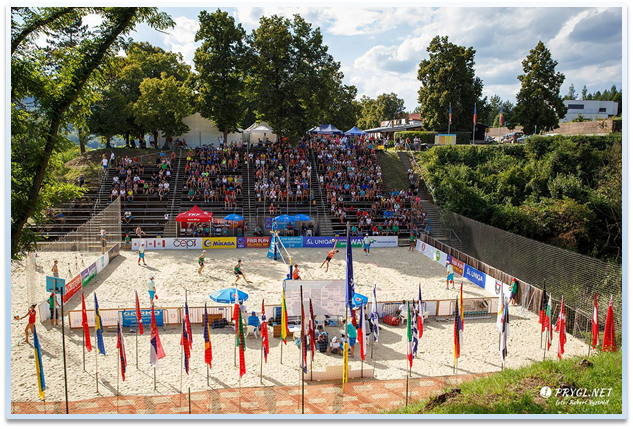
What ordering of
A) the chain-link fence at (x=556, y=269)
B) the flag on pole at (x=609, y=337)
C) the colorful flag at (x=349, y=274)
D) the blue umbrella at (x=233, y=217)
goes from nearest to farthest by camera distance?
the colorful flag at (x=349, y=274) → the flag on pole at (x=609, y=337) → the chain-link fence at (x=556, y=269) → the blue umbrella at (x=233, y=217)

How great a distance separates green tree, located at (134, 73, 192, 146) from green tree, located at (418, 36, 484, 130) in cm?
2566

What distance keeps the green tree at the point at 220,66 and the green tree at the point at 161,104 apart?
1705 mm

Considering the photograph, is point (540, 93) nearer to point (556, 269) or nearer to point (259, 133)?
point (259, 133)

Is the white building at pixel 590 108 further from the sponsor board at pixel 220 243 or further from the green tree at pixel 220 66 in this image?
the sponsor board at pixel 220 243

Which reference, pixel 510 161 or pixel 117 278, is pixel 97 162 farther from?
pixel 510 161

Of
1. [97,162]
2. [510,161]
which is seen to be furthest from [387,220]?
[97,162]

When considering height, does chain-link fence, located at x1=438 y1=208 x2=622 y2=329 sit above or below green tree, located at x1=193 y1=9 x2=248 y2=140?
below

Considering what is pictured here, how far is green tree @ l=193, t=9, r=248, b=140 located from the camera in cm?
4116

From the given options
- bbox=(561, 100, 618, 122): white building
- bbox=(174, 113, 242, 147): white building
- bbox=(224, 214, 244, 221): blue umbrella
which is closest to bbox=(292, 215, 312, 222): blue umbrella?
bbox=(224, 214, 244, 221): blue umbrella

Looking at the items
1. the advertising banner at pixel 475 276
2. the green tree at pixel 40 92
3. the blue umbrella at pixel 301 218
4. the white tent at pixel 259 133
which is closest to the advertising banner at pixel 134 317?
the green tree at pixel 40 92

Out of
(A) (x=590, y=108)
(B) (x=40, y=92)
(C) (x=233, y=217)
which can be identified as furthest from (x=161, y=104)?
(A) (x=590, y=108)

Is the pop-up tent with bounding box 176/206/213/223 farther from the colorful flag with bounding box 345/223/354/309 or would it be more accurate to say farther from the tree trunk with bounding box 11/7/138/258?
the tree trunk with bounding box 11/7/138/258

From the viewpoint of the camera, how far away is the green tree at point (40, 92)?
9.18m

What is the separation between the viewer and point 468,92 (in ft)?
165
